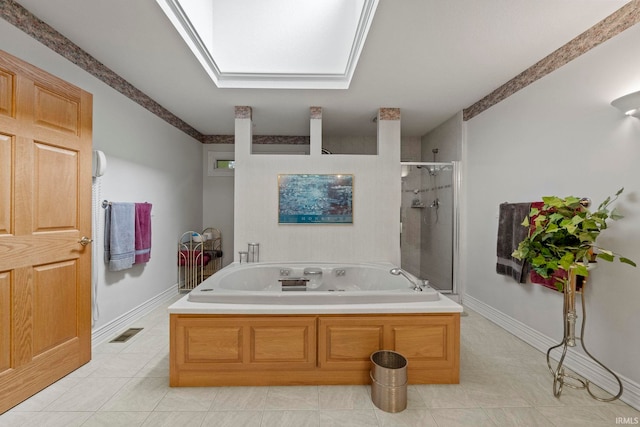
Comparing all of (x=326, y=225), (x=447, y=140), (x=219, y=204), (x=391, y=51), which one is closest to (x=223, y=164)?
(x=219, y=204)

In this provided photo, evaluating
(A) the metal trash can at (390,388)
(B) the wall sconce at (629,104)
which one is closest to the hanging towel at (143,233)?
(A) the metal trash can at (390,388)

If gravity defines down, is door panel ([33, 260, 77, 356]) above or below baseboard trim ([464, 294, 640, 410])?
above

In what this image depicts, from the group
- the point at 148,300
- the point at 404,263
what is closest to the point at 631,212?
the point at 404,263

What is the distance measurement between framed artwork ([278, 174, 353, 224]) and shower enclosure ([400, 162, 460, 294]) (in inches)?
27.3

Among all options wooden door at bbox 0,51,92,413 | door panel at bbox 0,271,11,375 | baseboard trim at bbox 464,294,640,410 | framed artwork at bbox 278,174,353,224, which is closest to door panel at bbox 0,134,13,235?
wooden door at bbox 0,51,92,413

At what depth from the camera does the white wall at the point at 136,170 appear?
205 cm

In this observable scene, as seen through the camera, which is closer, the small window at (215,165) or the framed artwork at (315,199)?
the framed artwork at (315,199)

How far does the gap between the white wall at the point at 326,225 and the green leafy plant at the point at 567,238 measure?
161cm

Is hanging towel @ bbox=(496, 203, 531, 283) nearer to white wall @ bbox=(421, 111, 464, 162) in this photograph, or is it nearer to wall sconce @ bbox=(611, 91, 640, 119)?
wall sconce @ bbox=(611, 91, 640, 119)

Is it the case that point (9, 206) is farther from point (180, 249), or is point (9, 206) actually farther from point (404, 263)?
point (404, 263)

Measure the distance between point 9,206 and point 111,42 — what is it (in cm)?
130

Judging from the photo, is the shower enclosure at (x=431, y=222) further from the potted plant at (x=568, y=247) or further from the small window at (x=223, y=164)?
the small window at (x=223, y=164)

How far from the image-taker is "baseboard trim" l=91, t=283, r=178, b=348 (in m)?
2.36

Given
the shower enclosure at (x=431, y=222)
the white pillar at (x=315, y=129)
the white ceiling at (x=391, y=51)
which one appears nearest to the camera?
the white ceiling at (x=391, y=51)
